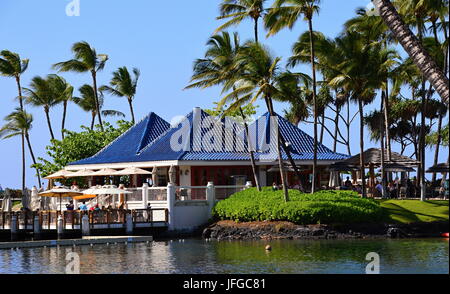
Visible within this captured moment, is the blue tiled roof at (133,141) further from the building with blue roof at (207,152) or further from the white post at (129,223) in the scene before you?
the white post at (129,223)

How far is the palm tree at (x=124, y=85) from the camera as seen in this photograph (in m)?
71.3

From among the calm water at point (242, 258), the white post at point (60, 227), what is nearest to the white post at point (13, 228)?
the white post at point (60, 227)

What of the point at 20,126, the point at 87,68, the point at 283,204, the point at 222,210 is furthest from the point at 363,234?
the point at 20,126

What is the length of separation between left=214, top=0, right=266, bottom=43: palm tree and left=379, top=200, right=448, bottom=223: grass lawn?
12708 millimetres

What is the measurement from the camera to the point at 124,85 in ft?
234

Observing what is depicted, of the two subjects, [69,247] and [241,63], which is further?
[241,63]

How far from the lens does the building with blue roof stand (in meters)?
49.9

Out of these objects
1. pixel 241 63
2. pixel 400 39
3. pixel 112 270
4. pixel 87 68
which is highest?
pixel 87 68

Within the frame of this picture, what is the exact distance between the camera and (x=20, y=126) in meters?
74.8

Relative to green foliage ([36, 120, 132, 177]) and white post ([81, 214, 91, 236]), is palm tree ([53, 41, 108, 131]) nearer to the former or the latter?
green foliage ([36, 120, 132, 177])

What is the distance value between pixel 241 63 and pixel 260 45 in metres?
1.37

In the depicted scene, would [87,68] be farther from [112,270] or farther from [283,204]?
[112,270]
